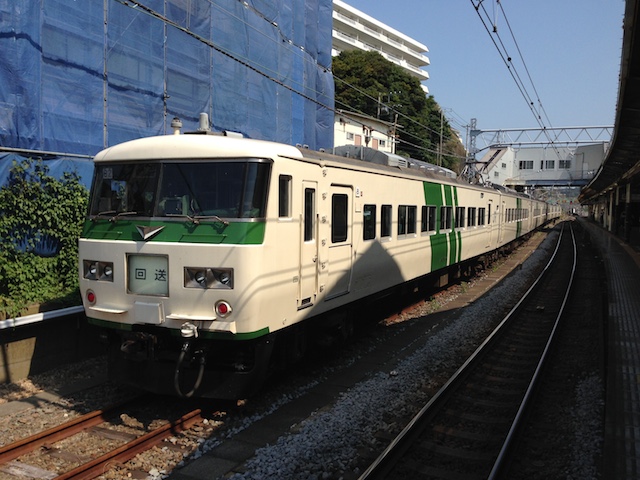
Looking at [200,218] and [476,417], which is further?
[476,417]

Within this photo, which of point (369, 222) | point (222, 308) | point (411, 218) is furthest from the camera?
point (411, 218)

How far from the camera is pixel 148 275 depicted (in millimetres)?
5941

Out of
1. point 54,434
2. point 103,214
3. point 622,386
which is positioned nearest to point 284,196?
point 103,214

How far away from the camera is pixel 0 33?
29.8 ft

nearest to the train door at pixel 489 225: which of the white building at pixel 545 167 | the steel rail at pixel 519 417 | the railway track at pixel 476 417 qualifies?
the railway track at pixel 476 417

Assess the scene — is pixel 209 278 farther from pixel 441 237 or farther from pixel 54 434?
pixel 441 237

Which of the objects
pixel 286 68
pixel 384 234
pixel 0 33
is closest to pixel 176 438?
pixel 384 234

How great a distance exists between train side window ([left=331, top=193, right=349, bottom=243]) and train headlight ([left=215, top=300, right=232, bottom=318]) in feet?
7.27

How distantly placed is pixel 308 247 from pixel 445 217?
23.3 feet

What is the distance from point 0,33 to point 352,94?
44860 mm

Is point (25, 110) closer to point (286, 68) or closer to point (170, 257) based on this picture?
point (170, 257)

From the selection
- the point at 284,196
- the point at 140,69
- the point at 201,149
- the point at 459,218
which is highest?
the point at 140,69

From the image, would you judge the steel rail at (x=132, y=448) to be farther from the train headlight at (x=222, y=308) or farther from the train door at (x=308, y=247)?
the train door at (x=308, y=247)

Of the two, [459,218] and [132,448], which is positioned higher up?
[459,218]
